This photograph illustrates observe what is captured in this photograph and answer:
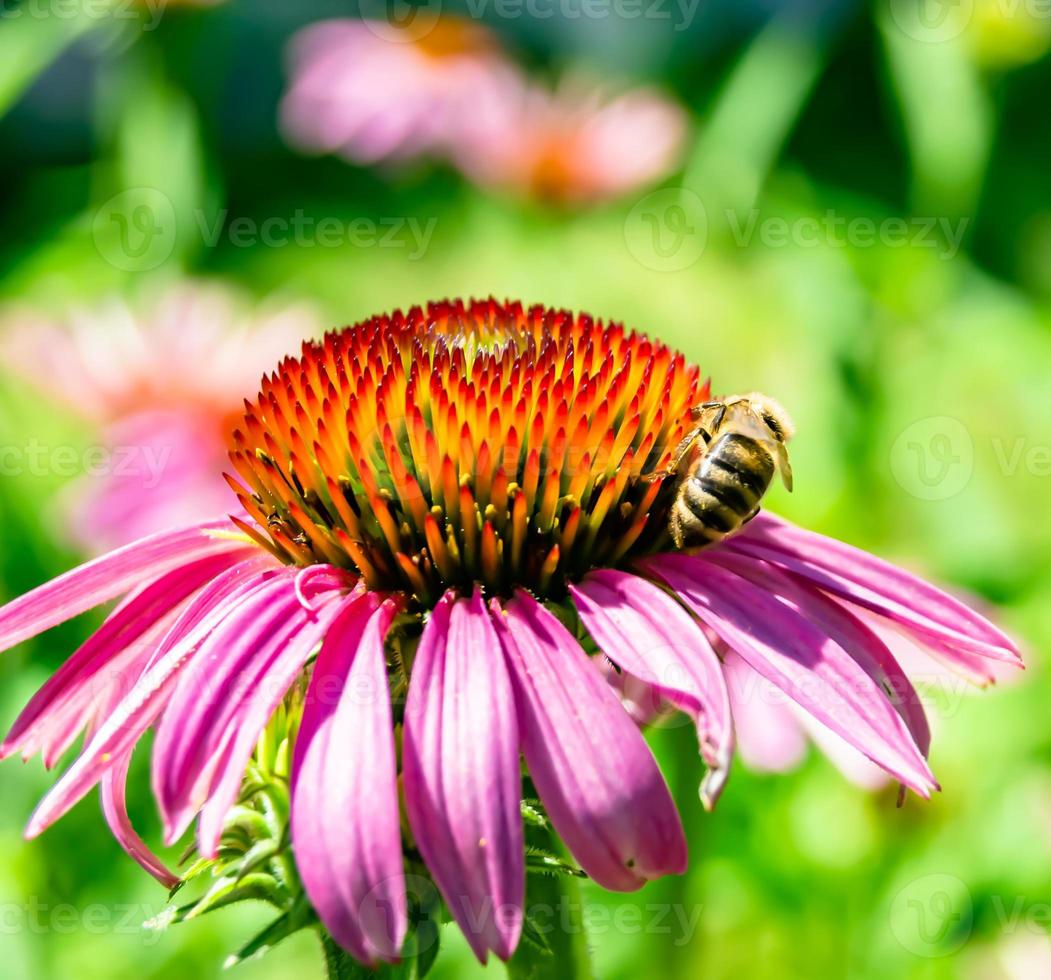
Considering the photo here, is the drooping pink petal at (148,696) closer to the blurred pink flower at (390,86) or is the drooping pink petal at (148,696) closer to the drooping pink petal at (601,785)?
the drooping pink petal at (601,785)

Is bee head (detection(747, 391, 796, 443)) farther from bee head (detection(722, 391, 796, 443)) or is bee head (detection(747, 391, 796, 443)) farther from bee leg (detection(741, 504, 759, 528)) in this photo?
Result: bee leg (detection(741, 504, 759, 528))

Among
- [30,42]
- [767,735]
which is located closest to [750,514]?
[767,735]

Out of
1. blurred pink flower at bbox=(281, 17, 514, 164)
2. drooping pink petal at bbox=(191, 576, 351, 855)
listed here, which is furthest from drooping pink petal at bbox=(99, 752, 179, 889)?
blurred pink flower at bbox=(281, 17, 514, 164)

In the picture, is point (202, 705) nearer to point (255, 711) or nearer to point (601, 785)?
point (255, 711)

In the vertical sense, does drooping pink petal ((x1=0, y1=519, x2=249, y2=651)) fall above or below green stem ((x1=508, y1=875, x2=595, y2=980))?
above

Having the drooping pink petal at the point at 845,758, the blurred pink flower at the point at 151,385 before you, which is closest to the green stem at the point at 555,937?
the drooping pink petal at the point at 845,758

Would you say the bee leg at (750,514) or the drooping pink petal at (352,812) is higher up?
the bee leg at (750,514)
